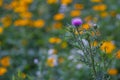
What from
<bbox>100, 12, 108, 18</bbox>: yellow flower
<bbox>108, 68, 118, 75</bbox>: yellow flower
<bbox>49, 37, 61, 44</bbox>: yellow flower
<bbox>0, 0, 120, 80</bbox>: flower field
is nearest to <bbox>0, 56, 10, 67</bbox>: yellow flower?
<bbox>0, 0, 120, 80</bbox>: flower field

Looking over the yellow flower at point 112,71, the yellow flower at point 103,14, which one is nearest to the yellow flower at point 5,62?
the yellow flower at point 112,71

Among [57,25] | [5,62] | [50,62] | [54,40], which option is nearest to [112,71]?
[50,62]

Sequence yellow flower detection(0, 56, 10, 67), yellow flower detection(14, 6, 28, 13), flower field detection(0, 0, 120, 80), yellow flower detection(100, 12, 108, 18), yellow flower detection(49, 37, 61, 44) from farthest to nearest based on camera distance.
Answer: yellow flower detection(14, 6, 28, 13) < yellow flower detection(100, 12, 108, 18) < yellow flower detection(49, 37, 61, 44) < yellow flower detection(0, 56, 10, 67) < flower field detection(0, 0, 120, 80)

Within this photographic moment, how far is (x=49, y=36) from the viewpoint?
430cm

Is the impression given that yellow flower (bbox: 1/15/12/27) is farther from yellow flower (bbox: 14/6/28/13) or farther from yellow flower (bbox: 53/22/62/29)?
yellow flower (bbox: 53/22/62/29)

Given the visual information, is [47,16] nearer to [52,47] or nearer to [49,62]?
[52,47]

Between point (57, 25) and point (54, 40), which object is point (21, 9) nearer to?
point (57, 25)

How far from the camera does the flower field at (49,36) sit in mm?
3469

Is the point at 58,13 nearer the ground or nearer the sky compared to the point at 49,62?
nearer the ground

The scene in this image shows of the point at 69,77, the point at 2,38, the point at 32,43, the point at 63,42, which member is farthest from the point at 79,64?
the point at 2,38

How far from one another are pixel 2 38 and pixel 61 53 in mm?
851

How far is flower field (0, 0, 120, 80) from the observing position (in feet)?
11.4

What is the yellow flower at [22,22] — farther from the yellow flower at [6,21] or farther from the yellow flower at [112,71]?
the yellow flower at [112,71]

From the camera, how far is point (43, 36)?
433 cm
